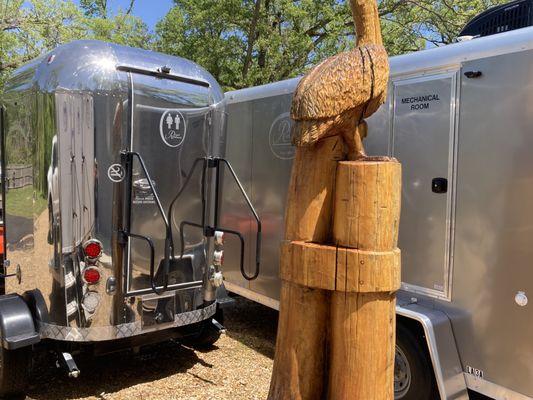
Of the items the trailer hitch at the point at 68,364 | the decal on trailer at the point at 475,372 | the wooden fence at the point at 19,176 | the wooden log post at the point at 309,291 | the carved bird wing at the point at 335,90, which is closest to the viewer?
the carved bird wing at the point at 335,90

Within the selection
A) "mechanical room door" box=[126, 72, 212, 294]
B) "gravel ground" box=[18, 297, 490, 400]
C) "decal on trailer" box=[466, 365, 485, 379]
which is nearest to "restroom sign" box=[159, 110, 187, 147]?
"mechanical room door" box=[126, 72, 212, 294]

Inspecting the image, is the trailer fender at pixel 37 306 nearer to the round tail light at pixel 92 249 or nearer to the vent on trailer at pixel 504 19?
the round tail light at pixel 92 249

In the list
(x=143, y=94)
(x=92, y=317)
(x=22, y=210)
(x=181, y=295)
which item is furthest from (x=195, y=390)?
(x=143, y=94)

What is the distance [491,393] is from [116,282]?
2910mm

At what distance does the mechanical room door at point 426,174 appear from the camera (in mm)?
3719

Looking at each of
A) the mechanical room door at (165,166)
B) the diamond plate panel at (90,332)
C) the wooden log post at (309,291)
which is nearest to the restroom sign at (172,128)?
the mechanical room door at (165,166)

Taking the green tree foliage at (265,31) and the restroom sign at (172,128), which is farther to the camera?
the green tree foliage at (265,31)

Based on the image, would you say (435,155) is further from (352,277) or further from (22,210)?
(22,210)

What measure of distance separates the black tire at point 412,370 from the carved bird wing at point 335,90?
8.34ft

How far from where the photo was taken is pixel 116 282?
3971 millimetres

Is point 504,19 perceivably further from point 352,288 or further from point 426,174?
point 352,288

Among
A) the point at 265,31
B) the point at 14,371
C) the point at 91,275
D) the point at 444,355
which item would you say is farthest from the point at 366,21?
the point at 265,31

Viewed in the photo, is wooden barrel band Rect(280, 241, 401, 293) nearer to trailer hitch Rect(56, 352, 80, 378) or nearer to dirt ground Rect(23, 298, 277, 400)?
trailer hitch Rect(56, 352, 80, 378)

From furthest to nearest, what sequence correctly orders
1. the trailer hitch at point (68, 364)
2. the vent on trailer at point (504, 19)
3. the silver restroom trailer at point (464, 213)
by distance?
the vent on trailer at point (504, 19)
the trailer hitch at point (68, 364)
the silver restroom trailer at point (464, 213)
